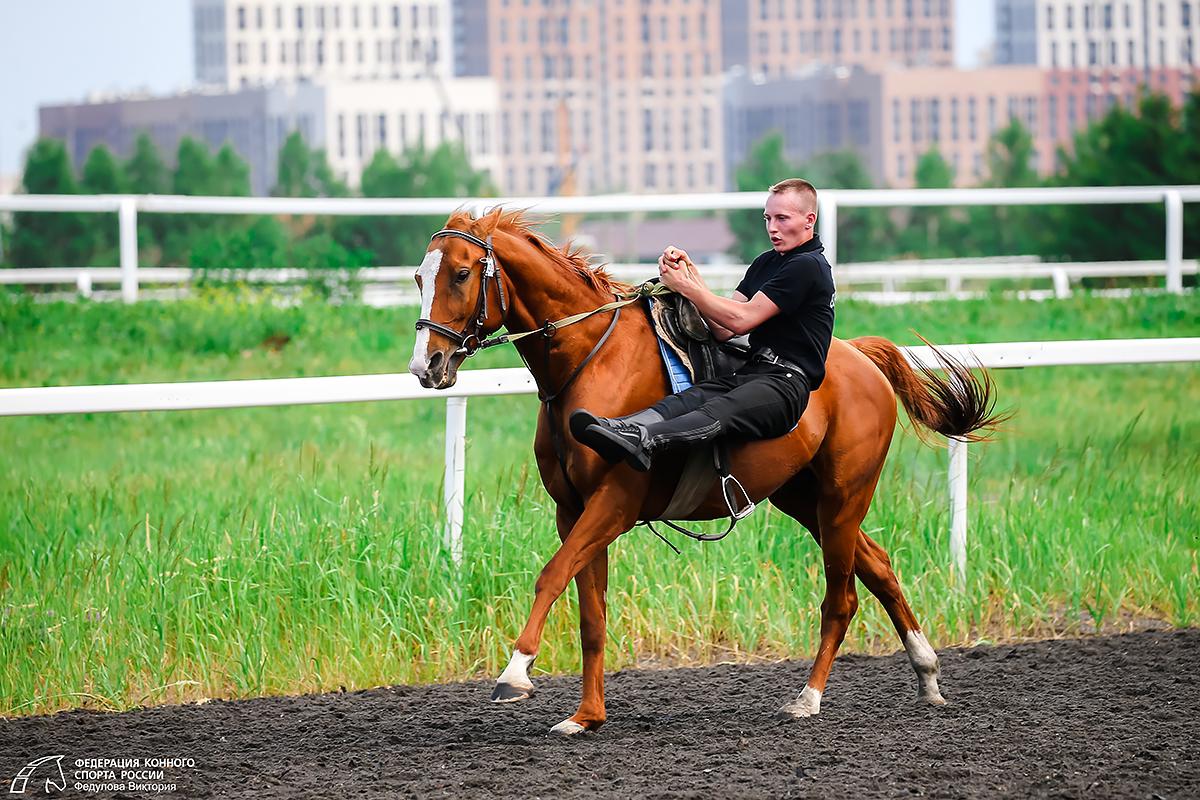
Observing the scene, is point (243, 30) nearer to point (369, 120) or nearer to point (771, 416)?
point (369, 120)

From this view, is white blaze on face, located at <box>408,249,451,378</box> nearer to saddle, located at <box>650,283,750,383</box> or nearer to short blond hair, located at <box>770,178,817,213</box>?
saddle, located at <box>650,283,750,383</box>

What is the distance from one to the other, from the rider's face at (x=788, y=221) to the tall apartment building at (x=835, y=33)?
167m

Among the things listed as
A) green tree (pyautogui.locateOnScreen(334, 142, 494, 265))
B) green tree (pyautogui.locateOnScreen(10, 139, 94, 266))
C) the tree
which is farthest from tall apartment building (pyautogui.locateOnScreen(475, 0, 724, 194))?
green tree (pyautogui.locateOnScreen(10, 139, 94, 266))

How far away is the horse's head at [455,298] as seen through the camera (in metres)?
5.41

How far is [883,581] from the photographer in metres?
6.43

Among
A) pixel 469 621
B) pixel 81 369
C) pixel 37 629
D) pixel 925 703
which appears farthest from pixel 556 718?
pixel 81 369

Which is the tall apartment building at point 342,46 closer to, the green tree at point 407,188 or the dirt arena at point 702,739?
the green tree at point 407,188

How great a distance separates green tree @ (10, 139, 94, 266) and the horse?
147 ft

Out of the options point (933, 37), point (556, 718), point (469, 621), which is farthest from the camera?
point (933, 37)

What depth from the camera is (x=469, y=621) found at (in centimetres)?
701

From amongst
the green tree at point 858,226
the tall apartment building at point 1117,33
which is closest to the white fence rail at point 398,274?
the green tree at point 858,226

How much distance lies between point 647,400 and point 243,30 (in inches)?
6568

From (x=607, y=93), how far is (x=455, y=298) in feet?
539

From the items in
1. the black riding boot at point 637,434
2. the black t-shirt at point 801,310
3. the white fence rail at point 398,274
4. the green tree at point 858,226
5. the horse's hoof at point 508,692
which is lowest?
the horse's hoof at point 508,692
